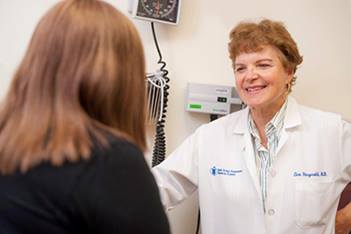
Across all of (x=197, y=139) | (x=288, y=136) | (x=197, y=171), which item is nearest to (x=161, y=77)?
(x=197, y=139)

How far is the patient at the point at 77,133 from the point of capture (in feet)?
1.98

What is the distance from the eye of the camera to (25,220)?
611mm

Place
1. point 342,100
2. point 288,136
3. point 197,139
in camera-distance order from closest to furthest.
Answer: point 288,136, point 197,139, point 342,100

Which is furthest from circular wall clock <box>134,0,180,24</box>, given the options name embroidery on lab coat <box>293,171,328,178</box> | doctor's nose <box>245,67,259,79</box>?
name embroidery on lab coat <box>293,171,328,178</box>

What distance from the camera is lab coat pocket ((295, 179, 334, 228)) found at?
51.8 inches

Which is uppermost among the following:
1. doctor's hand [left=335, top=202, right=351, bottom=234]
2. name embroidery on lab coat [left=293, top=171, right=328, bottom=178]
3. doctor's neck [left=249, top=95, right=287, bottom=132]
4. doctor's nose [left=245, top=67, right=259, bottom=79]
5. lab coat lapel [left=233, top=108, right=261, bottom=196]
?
doctor's nose [left=245, top=67, right=259, bottom=79]

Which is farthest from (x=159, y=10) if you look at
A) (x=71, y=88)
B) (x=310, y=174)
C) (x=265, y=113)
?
(x=71, y=88)

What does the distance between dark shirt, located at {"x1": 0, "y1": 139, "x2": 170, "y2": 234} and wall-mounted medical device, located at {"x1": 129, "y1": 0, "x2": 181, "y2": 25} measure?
2.97 feet

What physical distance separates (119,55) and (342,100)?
1331 millimetres

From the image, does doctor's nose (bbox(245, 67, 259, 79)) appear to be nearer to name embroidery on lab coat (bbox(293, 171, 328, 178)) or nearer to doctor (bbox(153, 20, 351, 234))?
doctor (bbox(153, 20, 351, 234))

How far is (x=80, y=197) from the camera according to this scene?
0.60m

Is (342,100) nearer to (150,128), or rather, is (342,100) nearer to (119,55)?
(150,128)

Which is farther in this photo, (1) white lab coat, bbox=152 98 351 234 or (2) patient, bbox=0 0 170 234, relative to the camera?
(1) white lab coat, bbox=152 98 351 234

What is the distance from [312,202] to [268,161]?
0.64 ft
